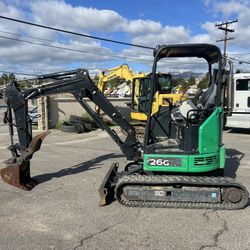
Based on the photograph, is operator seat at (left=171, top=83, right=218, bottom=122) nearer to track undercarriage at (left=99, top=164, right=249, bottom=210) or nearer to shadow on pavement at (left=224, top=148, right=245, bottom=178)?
track undercarriage at (left=99, top=164, right=249, bottom=210)

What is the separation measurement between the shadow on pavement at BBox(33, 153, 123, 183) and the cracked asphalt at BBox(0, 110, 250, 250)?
2.5 inches

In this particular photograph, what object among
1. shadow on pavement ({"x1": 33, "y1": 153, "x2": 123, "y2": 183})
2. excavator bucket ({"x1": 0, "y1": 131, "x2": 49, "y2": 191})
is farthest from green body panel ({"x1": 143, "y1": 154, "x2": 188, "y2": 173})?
shadow on pavement ({"x1": 33, "y1": 153, "x2": 123, "y2": 183})

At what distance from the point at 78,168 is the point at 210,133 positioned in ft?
13.4

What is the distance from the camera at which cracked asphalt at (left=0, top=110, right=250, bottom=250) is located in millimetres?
4809

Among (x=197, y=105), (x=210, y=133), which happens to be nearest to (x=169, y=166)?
(x=210, y=133)

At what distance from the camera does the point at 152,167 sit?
21.3ft

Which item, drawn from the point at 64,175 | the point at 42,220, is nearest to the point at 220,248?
the point at 42,220

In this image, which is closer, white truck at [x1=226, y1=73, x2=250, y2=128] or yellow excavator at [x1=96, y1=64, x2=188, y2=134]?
white truck at [x1=226, y1=73, x2=250, y2=128]

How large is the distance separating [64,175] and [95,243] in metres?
3.93

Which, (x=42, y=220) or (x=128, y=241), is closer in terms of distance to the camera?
(x=128, y=241)

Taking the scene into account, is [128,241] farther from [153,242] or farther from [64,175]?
[64,175]

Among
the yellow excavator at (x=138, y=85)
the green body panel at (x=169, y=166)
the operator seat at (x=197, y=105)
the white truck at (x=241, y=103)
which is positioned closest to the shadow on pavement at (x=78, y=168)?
the green body panel at (x=169, y=166)

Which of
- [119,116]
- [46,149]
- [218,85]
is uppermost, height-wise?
[218,85]

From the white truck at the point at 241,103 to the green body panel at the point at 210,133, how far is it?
10.2m
